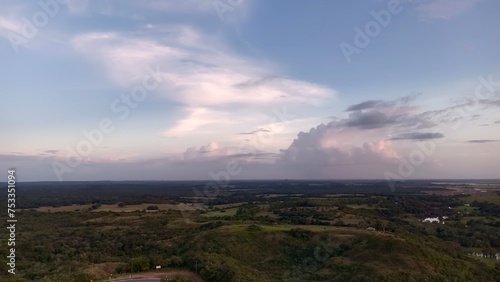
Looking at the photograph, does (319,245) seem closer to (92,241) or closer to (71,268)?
(71,268)

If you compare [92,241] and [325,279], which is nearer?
[325,279]

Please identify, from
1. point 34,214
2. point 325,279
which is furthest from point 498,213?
point 34,214

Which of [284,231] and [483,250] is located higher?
[284,231]

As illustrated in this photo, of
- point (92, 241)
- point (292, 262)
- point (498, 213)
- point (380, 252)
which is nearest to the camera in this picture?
point (380, 252)

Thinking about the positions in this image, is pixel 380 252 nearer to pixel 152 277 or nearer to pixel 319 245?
pixel 319 245

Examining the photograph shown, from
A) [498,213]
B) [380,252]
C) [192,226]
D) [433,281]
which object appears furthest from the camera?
[498,213]

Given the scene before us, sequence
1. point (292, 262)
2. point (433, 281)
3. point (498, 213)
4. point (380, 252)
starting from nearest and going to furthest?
point (433, 281) → point (380, 252) → point (292, 262) → point (498, 213)

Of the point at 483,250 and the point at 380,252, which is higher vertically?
the point at 380,252

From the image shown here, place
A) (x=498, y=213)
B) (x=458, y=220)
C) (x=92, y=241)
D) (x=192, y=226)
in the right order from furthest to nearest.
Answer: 1. (x=498, y=213)
2. (x=458, y=220)
3. (x=192, y=226)
4. (x=92, y=241)

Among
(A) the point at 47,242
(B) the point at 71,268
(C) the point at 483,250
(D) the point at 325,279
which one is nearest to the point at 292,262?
(D) the point at 325,279
